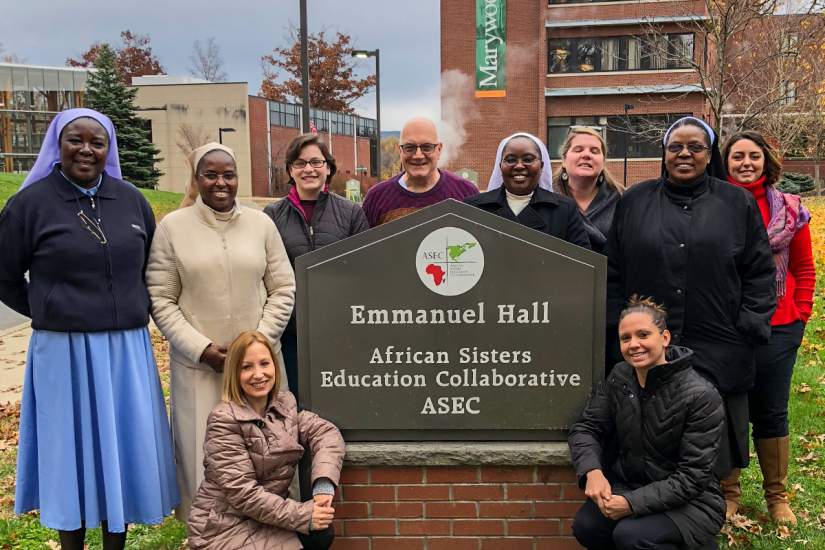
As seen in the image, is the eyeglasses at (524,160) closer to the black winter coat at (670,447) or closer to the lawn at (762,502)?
the black winter coat at (670,447)

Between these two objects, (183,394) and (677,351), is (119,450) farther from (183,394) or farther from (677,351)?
(677,351)

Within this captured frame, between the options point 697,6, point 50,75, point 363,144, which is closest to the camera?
point 697,6

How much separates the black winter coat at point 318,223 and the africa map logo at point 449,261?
0.76 metres

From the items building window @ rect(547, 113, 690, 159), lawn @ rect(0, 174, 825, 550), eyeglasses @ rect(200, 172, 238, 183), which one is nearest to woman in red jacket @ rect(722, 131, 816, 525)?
lawn @ rect(0, 174, 825, 550)

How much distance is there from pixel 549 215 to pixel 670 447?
117 centimetres

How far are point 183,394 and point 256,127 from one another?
51146mm

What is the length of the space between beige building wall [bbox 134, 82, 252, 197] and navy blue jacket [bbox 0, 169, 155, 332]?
48968 millimetres

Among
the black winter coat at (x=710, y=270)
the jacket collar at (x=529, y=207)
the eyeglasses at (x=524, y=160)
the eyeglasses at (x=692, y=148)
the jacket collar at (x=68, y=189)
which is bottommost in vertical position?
the black winter coat at (x=710, y=270)

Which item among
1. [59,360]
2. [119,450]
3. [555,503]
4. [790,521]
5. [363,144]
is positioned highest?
[363,144]

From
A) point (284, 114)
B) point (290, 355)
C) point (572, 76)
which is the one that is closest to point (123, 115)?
point (572, 76)

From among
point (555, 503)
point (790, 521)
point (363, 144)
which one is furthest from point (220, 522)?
point (363, 144)

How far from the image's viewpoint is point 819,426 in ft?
18.4

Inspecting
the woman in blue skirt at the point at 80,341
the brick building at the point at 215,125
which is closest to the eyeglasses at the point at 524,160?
the woman in blue skirt at the point at 80,341

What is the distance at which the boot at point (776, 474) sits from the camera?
13.3 feet
